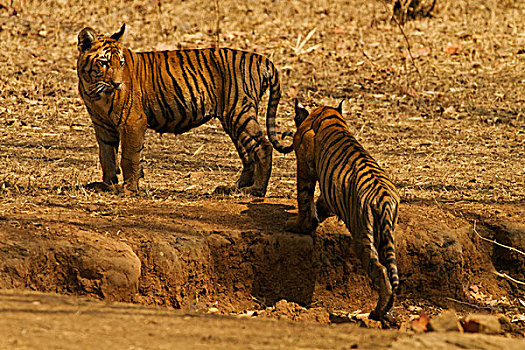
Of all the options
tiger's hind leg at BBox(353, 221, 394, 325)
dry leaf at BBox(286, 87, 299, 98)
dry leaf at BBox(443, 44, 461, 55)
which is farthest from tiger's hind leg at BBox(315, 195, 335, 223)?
dry leaf at BBox(443, 44, 461, 55)

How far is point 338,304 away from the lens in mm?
5605

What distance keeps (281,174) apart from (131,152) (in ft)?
6.81

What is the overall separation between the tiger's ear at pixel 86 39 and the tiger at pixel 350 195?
1.75m

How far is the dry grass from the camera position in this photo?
751cm

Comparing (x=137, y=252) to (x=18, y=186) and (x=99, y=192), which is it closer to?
(x=99, y=192)

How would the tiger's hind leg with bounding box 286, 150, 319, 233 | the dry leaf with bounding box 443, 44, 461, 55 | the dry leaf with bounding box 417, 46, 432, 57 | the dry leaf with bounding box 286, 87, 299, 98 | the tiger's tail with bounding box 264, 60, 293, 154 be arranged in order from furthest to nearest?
the dry leaf with bounding box 443, 44, 461, 55
the dry leaf with bounding box 417, 46, 432, 57
the dry leaf with bounding box 286, 87, 299, 98
the tiger's tail with bounding box 264, 60, 293, 154
the tiger's hind leg with bounding box 286, 150, 319, 233

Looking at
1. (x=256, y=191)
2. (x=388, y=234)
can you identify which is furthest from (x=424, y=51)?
(x=388, y=234)

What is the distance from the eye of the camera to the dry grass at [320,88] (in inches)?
296

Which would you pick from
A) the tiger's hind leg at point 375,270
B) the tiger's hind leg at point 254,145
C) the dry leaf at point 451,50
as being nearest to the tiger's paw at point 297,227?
the tiger's hind leg at point 375,270

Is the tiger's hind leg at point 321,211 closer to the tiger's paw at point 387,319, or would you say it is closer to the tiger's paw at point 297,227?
the tiger's paw at point 297,227

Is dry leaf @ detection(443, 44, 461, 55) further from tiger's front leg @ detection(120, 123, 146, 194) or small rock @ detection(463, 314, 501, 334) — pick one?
small rock @ detection(463, 314, 501, 334)

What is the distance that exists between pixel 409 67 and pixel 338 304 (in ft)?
22.8

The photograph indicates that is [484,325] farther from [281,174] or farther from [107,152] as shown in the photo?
[281,174]

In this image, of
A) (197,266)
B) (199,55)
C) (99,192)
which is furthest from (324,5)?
(197,266)
